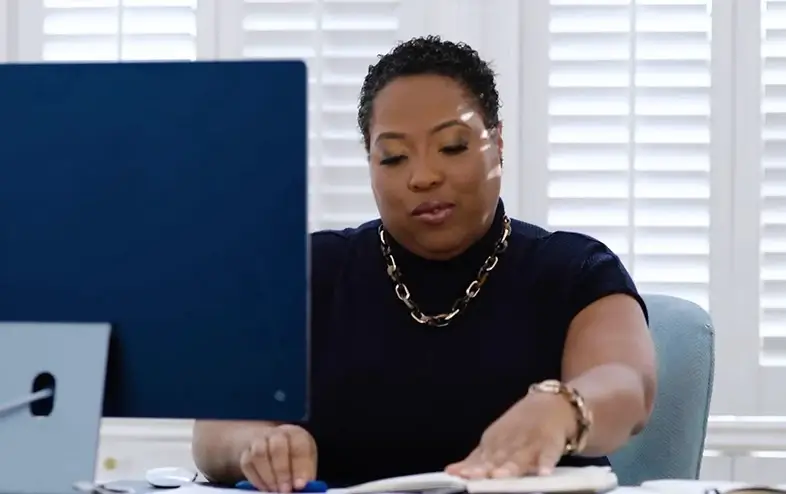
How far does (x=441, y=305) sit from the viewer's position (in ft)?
5.23

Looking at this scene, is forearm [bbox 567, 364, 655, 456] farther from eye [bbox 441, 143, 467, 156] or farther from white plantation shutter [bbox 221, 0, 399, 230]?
white plantation shutter [bbox 221, 0, 399, 230]

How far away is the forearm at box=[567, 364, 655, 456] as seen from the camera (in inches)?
49.5

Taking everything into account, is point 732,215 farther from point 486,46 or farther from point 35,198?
point 35,198

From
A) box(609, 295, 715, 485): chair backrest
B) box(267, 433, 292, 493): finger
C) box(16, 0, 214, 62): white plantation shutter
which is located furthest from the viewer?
box(16, 0, 214, 62): white plantation shutter

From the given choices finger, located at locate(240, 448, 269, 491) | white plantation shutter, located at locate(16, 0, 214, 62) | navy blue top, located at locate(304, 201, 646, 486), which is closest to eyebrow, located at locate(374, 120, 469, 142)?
navy blue top, located at locate(304, 201, 646, 486)

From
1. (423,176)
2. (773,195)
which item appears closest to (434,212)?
(423,176)

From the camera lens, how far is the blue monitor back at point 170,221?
98 cm

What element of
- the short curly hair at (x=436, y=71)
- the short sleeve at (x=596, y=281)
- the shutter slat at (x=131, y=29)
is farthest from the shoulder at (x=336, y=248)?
the shutter slat at (x=131, y=29)

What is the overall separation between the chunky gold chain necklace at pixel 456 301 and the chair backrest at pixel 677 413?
279 millimetres

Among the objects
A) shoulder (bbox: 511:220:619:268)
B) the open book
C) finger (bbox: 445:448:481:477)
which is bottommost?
the open book

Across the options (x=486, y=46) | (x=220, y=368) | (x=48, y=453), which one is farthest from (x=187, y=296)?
(x=486, y=46)

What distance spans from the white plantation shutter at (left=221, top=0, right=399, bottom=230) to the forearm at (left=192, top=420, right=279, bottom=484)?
86 centimetres

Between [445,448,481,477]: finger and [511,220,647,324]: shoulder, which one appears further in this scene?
[511,220,647,324]: shoulder

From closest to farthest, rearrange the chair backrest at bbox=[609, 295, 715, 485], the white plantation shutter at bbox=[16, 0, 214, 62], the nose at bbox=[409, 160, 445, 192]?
the nose at bbox=[409, 160, 445, 192], the chair backrest at bbox=[609, 295, 715, 485], the white plantation shutter at bbox=[16, 0, 214, 62]
